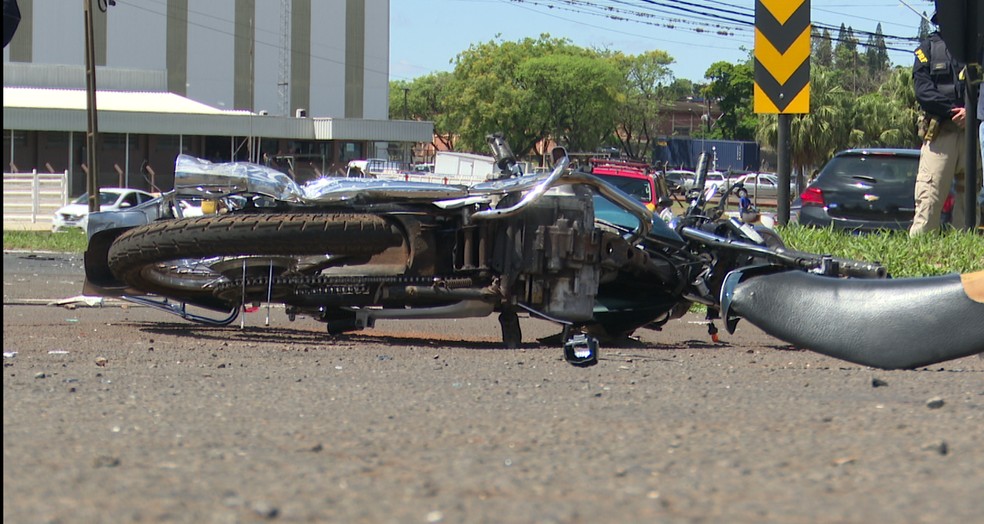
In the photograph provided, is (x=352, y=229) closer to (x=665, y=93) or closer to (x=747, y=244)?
(x=747, y=244)

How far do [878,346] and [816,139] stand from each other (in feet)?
156

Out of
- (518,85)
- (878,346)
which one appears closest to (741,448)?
(878,346)

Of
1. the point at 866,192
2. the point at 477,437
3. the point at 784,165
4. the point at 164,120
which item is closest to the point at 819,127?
the point at 164,120

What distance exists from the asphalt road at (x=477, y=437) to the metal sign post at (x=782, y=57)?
17.6ft

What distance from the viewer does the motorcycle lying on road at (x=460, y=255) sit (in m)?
6.39

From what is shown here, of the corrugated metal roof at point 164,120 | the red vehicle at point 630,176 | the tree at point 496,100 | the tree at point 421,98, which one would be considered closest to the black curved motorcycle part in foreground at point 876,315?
the red vehicle at point 630,176

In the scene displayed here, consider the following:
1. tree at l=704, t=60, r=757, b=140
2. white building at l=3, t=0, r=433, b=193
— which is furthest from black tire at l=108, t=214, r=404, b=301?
tree at l=704, t=60, r=757, b=140

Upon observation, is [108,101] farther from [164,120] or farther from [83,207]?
[83,207]

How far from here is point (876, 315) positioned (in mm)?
5348

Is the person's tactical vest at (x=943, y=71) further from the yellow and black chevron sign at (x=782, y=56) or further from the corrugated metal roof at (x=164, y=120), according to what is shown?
the corrugated metal roof at (x=164, y=120)

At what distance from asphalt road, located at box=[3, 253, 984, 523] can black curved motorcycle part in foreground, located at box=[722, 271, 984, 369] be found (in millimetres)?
129

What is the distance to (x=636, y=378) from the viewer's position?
517 cm

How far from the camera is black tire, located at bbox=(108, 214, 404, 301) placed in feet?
20.9

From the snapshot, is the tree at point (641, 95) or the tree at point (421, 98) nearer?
the tree at point (641, 95)
